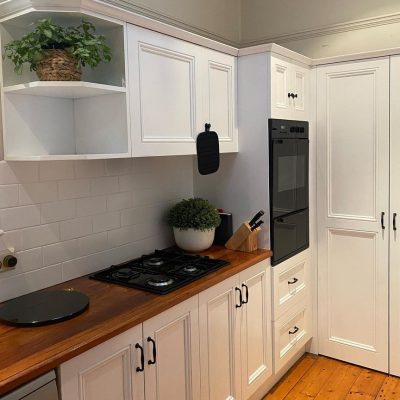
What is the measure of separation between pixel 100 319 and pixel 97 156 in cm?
67

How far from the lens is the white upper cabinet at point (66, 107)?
1.85 m

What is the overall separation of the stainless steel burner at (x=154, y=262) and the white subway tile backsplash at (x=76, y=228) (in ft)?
1.16

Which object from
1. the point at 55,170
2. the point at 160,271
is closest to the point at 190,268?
the point at 160,271

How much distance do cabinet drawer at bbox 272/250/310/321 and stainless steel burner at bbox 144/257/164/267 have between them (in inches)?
27.5

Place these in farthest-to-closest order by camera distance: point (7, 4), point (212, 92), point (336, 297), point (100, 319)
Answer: point (336, 297) → point (212, 92) → point (7, 4) → point (100, 319)

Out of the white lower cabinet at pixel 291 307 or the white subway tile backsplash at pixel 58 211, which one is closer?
the white subway tile backsplash at pixel 58 211

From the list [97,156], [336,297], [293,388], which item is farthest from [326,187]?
[97,156]

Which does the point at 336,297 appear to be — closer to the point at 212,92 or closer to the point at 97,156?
the point at 212,92

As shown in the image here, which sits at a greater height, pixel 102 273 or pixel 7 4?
pixel 7 4

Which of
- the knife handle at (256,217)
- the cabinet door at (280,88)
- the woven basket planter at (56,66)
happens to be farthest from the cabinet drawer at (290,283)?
the woven basket planter at (56,66)

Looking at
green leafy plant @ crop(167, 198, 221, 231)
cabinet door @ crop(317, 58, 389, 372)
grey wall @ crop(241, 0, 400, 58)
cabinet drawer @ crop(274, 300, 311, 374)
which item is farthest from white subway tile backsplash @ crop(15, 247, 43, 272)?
grey wall @ crop(241, 0, 400, 58)

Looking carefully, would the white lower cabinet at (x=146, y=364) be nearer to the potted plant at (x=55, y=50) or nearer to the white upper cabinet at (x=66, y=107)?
the white upper cabinet at (x=66, y=107)

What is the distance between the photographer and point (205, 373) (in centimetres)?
212

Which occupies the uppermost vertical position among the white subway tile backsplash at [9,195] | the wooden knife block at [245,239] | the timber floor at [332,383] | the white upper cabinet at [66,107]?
the white upper cabinet at [66,107]
